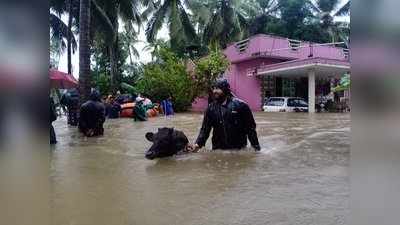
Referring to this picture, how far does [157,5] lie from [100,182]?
85.4ft

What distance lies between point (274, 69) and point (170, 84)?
19.1ft

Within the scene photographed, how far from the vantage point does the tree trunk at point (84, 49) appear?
13.8 m

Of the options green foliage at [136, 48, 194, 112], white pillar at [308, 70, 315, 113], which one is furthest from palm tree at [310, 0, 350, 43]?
green foliage at [136, 48, 194, 112]

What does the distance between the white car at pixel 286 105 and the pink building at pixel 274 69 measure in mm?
505

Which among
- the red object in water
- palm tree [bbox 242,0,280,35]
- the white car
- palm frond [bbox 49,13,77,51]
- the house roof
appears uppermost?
palm tree [bbox 242,0,280,35]

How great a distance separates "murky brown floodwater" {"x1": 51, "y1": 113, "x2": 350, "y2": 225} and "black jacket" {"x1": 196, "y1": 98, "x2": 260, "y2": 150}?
0.24 metres

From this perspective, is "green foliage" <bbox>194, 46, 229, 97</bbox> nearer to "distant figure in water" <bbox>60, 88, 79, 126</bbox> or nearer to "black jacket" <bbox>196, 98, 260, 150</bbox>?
"distant figure in water" <bbox>60, 88, 79, 126</bbox>

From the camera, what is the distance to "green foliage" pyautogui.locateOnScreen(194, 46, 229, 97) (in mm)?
25328

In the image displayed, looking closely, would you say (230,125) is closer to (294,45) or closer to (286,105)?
(286,105)

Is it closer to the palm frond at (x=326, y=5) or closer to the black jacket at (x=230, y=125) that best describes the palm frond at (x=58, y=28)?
the palm frond at (x=326, y=5)

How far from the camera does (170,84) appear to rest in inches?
962

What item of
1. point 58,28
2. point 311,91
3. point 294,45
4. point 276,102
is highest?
point 58,28

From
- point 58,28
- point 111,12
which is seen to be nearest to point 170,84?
point 111,12
